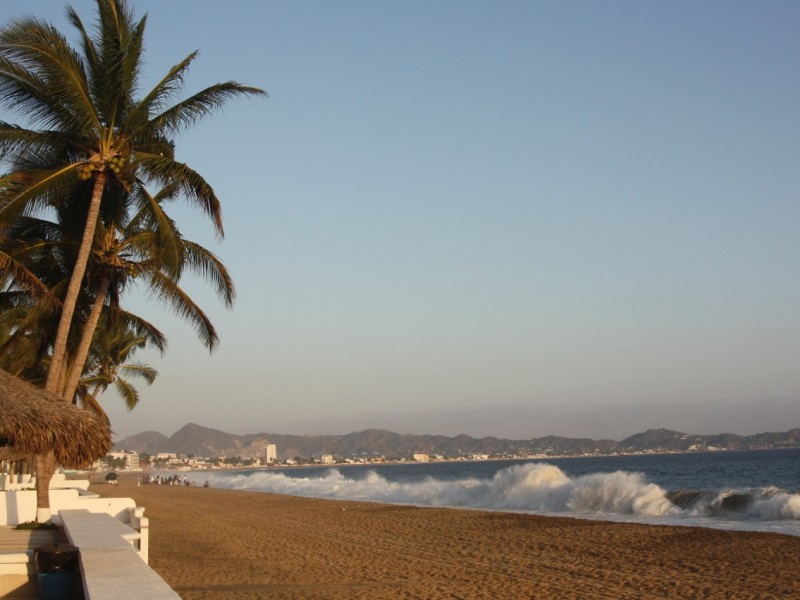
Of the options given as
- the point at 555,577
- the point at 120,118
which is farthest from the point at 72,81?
the point at 555,577

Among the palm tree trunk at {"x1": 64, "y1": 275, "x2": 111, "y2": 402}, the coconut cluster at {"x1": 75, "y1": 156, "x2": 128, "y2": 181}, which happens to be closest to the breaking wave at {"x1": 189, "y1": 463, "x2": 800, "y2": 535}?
the palm tree trunk at {"x1": 64, "y1": 275, "x2": 111, "y2": 402}

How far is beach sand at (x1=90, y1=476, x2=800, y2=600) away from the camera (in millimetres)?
11195

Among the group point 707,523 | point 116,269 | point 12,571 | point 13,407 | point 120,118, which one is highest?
point 120,118

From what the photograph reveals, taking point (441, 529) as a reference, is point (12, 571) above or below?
above

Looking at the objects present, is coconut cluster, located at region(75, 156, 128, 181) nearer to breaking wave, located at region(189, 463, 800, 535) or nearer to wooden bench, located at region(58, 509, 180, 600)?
wooden bench, located at region(58, 509, 180, 600)

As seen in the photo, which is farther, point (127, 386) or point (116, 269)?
point (127, 386)

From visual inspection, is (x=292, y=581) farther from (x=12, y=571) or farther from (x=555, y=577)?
(x=12, y=571)

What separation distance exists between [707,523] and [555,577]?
10.7 metres

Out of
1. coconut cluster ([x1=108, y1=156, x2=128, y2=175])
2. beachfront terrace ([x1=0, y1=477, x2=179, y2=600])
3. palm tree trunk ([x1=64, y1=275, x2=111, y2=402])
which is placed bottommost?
beachfront terrace ([x1=0, y1=477, x2=179, y2=600])

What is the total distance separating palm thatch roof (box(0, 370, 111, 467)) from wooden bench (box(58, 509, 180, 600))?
99 cm

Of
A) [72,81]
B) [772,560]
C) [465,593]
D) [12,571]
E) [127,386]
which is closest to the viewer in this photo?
[12,571]

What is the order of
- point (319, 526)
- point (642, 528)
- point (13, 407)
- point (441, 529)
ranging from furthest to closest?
1. point (319, 526)
2. point (441, 529)
3. point (642, 528)
4. point (13, 407)

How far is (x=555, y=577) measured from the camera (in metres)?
12.4

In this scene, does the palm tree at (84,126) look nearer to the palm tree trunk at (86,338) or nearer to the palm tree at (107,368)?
the palm tree trunk at (86,338)
